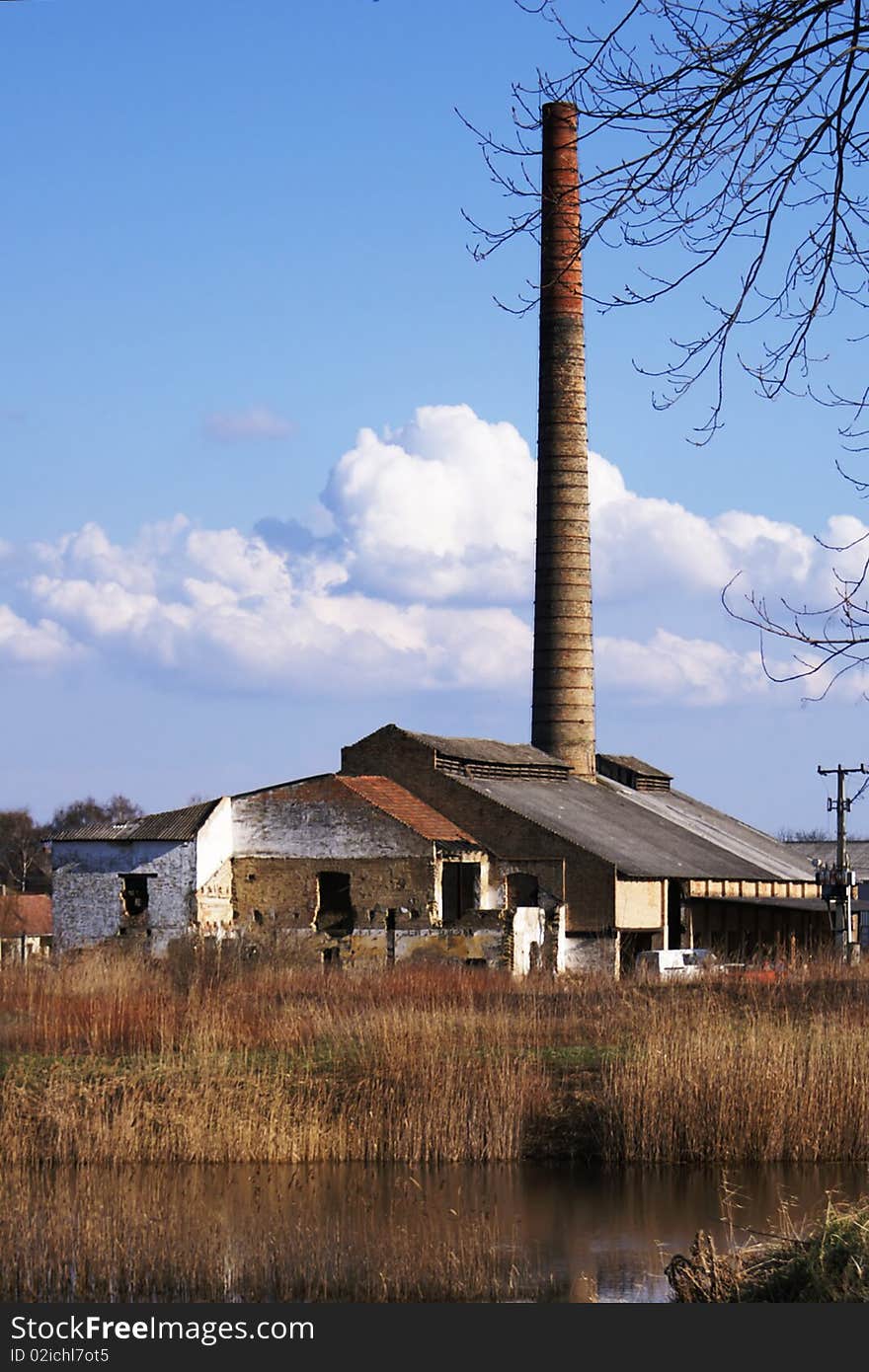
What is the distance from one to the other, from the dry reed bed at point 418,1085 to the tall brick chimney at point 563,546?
20.4 meters

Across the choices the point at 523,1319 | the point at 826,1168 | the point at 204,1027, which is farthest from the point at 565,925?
the point at 523,1319

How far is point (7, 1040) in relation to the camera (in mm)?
19844

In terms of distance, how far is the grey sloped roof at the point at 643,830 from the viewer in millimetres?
35188

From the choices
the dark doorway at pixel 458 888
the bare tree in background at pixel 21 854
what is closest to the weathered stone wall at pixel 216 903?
the dark doorway at pixel 458 888

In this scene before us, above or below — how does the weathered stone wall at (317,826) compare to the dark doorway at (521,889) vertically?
above

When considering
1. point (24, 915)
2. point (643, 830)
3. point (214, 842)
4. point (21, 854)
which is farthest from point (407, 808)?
point (21, 854)

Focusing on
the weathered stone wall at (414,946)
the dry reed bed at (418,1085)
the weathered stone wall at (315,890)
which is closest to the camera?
the dry reed bed at (418,1085)

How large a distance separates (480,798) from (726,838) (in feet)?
37.0

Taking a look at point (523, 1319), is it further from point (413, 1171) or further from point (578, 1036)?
point (578, 1036)

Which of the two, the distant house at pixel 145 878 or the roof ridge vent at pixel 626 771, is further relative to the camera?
the roof ridge vent at pixel 626 771

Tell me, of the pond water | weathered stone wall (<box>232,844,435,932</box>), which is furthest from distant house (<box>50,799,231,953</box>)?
the pond water

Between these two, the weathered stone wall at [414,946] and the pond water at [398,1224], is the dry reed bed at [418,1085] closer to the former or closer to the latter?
the pond water at [398,1224]

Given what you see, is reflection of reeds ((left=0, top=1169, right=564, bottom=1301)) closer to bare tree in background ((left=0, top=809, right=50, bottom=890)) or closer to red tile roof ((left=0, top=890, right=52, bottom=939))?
red tile roof ((left=0, top=890, right=52, bottom=939))

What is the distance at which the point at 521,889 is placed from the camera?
113 ft
